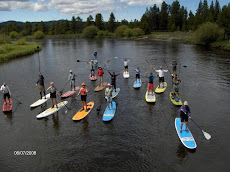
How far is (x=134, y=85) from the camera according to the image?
23.5 metres

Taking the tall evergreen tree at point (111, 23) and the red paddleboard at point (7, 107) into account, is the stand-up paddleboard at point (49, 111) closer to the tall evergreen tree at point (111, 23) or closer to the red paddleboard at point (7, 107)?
the red paddleboard at point (7, 107)

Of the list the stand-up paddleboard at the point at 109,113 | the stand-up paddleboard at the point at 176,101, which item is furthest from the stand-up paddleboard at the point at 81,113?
the stand-up paddleboard at the point at 176,101

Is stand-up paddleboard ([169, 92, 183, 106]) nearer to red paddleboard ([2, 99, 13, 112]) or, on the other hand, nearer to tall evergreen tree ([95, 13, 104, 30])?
red paddleboard ([2, 99, 13, 112])

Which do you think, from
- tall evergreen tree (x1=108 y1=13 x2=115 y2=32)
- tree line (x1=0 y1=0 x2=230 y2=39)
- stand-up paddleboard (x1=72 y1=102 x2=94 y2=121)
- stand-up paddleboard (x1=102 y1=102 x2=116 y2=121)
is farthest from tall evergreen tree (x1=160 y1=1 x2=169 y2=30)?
stand-up paddleboard (x1=72 y1=102 x2=94 y2=121)

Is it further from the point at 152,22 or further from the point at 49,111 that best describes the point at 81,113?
the point at 152,22

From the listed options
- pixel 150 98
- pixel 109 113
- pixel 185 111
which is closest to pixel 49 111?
pixel 109 113

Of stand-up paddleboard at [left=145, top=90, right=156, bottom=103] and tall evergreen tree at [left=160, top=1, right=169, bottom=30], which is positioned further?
tall evergreen tree at [left=160, top=1, right=169, bottom=30]

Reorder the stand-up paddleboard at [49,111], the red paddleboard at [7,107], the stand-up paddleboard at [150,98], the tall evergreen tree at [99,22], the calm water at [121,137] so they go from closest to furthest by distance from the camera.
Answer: the calm water at [121,137], the stand-up paddleboard at [49,111], the red paddleboard at [7,107], the stand-up paddleboard at [150,98], the tall evergreen tree at [99,22]

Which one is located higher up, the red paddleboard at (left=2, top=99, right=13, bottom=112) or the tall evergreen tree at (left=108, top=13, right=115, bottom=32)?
the tall evergreen tree at (left=108, top=13, right=115, bottom=32)

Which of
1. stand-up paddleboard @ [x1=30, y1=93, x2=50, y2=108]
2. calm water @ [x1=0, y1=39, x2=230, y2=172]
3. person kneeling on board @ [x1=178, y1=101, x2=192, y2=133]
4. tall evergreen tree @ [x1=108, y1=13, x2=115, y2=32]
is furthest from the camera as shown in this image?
tall evergreen tree @ [x1=108, y1=13, x2=115, y2=32]

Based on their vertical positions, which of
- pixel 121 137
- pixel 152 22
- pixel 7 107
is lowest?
pixel 121 137

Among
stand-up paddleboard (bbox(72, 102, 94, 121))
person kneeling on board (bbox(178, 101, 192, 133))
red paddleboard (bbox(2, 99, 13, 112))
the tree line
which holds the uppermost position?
the tree line

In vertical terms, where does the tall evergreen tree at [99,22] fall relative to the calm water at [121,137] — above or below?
above

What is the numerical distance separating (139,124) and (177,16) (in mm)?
135962
